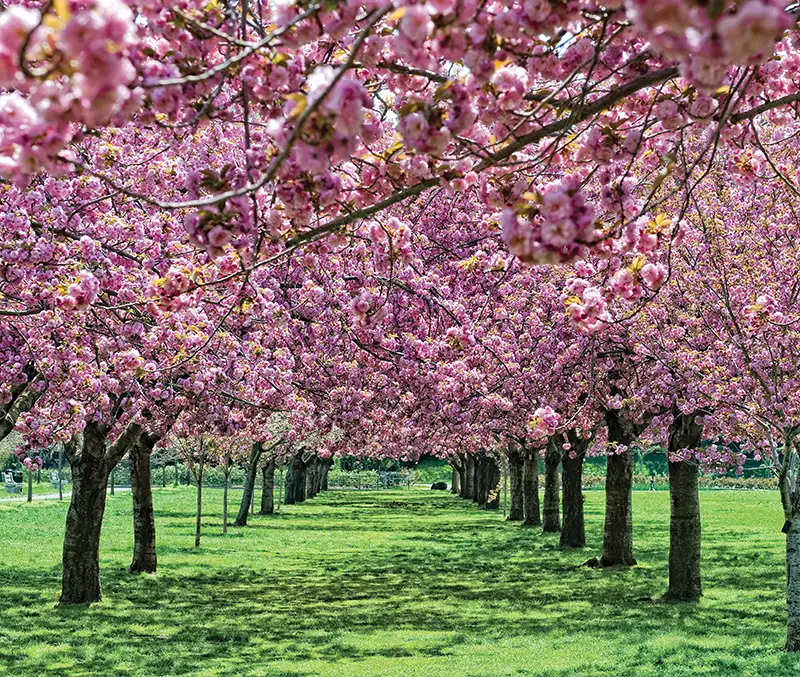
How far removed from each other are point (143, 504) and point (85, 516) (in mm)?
3931

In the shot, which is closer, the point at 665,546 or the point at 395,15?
the point at 395,15

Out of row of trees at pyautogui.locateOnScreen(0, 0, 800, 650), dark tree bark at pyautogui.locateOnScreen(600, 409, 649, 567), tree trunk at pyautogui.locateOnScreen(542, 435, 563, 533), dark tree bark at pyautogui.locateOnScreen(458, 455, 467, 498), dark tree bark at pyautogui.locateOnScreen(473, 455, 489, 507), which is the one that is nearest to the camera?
row of trees at pyautogui.locateOnScreen(0, 0, 800, 650)

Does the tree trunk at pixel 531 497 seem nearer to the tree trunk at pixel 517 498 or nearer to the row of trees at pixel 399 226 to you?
the tree trunk at pixel 517 498

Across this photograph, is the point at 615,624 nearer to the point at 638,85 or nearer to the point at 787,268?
the point at 787,268

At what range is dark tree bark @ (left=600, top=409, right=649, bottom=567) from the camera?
20.5m

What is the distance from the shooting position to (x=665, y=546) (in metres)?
27.8

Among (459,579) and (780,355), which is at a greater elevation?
(780,355)

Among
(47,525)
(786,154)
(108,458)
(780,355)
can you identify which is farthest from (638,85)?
(47,525)

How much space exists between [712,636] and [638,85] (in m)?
11.8

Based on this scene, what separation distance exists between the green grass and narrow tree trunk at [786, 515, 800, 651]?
0.39 metres

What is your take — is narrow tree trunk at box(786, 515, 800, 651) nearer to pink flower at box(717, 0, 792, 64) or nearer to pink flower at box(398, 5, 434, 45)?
pink flower at box(398, 5, 434, 45)

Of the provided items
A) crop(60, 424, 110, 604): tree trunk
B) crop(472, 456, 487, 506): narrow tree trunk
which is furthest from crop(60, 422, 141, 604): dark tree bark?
crop(472, 456, 487, 506): narrow tree trunk

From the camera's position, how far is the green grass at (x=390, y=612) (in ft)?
39.6

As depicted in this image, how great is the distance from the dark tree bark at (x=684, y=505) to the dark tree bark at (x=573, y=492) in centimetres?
855
